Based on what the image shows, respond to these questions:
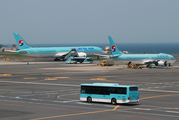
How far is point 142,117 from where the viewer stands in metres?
28.5

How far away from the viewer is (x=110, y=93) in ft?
118

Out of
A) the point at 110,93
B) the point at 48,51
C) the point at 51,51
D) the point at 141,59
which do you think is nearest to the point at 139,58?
the point at 141,59

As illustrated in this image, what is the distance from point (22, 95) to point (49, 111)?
1350 centimetres

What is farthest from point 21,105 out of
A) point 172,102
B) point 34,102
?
point 172,102

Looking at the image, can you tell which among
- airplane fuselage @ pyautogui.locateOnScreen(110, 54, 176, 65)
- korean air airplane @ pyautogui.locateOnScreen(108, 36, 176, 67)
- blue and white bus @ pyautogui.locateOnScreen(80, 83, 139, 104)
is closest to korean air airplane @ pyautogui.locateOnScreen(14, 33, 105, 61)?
korean air airplane @ pyautogui.locateOnScreen(108, 36, 176, 67)

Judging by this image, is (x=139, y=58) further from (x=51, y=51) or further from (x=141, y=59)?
(x=51, y=51)

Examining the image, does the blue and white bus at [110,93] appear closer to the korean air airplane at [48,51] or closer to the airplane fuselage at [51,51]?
the korean air airplane at [48,51]

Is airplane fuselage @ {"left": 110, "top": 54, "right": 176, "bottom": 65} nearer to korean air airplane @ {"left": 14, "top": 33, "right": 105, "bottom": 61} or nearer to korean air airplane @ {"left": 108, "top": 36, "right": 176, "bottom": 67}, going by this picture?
korean air airplane @ {"left": 108, "top": 36, "right": 176, "bottom": 67}

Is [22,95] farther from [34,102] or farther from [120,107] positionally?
[120,107]

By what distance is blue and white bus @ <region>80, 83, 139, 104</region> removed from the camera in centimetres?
3494

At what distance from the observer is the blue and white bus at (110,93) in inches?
1375

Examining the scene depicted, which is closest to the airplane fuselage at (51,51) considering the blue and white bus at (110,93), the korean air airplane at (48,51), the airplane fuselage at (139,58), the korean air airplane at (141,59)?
the korean air airplane at (48,51)

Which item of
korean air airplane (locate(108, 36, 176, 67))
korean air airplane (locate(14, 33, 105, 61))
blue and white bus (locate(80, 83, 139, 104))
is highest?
korean air airplane (locate(14, 33, 105, 61))

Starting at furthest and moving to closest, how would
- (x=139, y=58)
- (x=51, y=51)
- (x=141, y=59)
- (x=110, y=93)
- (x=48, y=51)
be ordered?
(x=51, y=51) < (x=48, y=51) < (x=141, y=59) < (x=139, y=58) < (x=110, y=93)
